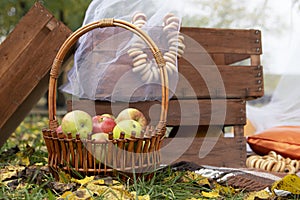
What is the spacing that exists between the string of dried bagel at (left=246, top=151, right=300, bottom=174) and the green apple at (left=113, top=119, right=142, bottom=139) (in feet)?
2.81

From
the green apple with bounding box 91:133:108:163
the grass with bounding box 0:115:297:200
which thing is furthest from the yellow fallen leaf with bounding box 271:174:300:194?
the green apple with bounding box 91:133:108:163

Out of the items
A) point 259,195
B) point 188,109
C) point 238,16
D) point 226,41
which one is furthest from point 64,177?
point 238,16

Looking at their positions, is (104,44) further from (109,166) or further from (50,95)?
(109,166)

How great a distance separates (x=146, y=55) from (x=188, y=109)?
37 cm

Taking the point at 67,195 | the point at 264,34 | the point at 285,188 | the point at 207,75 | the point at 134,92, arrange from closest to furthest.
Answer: the point at 67,195 → the point at 285,188 → the point at 134,92 → the point at 207,75 → the point at 264,34

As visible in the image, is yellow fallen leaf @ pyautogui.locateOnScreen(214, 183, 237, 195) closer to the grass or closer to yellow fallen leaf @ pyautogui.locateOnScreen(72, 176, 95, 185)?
the grass

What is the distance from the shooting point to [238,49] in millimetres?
2357

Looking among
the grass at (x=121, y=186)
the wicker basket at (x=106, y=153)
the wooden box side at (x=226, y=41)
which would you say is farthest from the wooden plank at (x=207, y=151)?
the wicker basket at (x=106, y=153)

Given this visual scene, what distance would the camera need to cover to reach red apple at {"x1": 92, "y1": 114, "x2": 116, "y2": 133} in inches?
63.2

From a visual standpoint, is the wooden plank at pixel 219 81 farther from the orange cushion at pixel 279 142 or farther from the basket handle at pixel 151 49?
the basket handle at pixel 151 49

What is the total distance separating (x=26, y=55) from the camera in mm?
2215

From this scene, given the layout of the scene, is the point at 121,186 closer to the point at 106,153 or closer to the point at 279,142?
the point at 106,153

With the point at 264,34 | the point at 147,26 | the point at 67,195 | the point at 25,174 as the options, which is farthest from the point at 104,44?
the point at 264,34

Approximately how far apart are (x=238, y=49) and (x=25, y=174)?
4.19 feet
